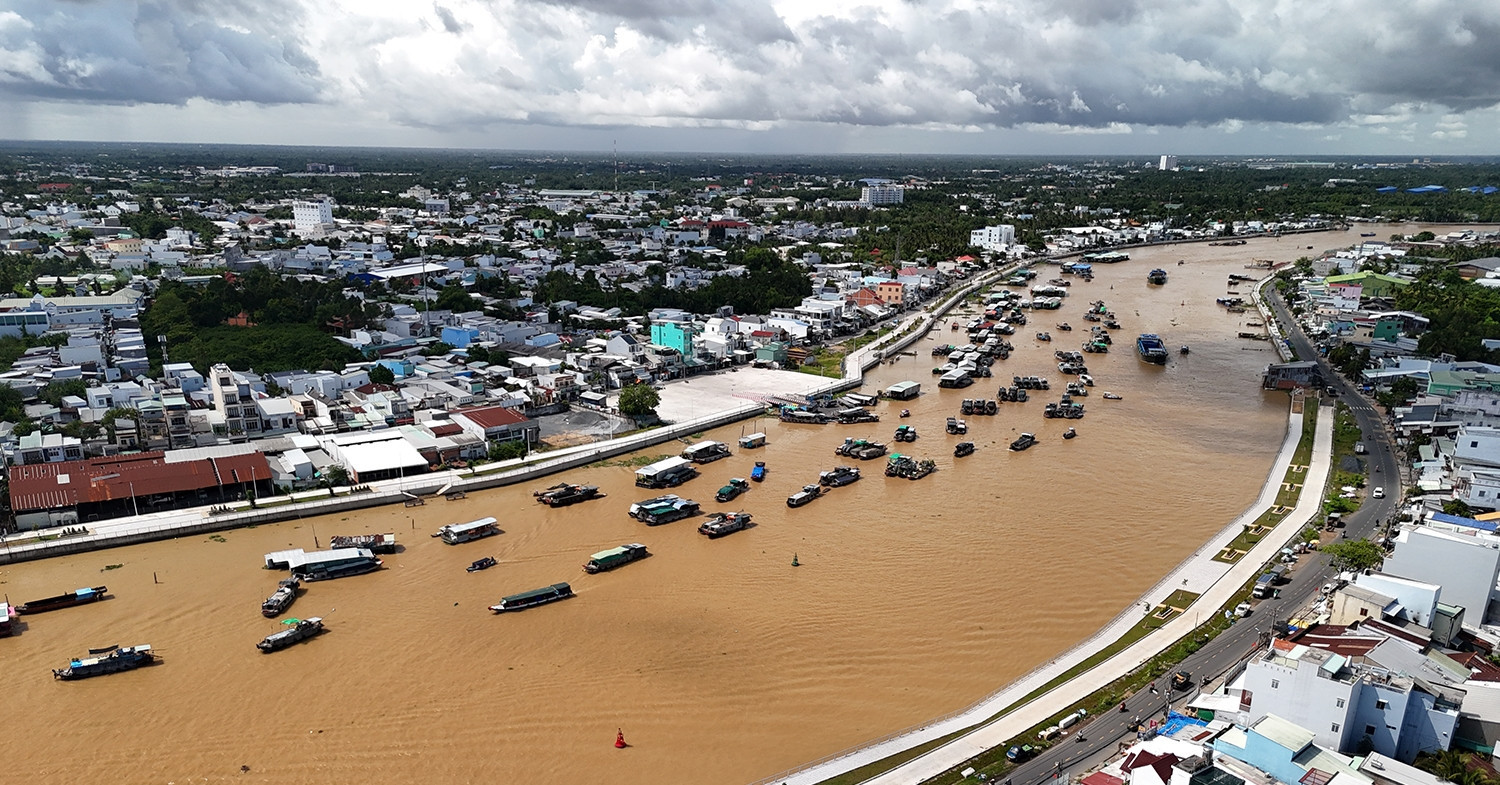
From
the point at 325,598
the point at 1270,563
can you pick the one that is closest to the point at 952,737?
the point at 1270,563

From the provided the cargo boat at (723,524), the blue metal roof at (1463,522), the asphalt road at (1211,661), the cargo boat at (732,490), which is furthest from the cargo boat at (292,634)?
the blue metal roof at (1463,522)

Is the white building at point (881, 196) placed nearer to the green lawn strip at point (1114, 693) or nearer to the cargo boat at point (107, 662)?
the green lawn strip at point (1114, 693)

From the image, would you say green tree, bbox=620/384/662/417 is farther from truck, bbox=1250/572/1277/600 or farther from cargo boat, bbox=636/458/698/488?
truck, bbox=1250/572/1277/600

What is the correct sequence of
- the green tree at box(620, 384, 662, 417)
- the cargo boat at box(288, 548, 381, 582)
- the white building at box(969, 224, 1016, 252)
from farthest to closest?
1. the white building at box(969, 224, 1016, 252)
2. the green tree at box(620, 384, 662, 417)
3. the cargo boat at box(288, 548, 381, 582)

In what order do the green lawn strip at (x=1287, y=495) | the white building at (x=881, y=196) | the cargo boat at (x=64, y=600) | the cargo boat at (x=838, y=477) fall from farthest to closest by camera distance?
the white building at (x=881, y=196) < the cargo boat at (x=838, y=477) < the green lawn strip at (x=1287, y=495) < the cargo boat at (x=64, y=600)

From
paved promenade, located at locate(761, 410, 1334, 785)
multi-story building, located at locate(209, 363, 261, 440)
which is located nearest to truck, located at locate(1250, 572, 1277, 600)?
paved promenade, located at locate(761, 410, 1334, 785)

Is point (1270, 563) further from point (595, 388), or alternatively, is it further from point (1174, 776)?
point (595, 388)

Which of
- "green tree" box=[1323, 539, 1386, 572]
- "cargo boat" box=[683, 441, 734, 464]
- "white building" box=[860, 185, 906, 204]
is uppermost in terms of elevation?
"white building" box=[860, 185, 906, 204]
